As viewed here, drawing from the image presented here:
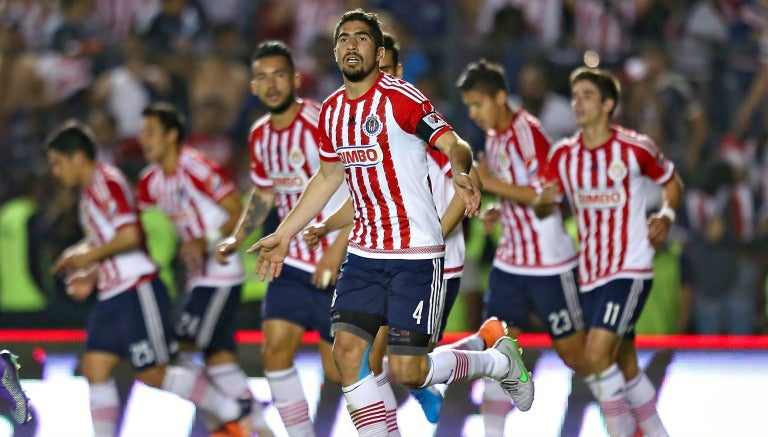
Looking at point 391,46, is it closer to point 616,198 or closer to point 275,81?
point 275,81

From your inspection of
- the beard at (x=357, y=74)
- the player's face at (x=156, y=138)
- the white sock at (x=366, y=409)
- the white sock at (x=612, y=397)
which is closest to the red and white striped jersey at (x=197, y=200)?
the player's face at (x=156, y=138)

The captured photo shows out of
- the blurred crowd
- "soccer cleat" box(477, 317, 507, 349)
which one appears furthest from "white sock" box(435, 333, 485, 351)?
the blurred crowd

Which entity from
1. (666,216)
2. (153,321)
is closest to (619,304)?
(666,216)

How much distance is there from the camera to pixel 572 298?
815 centimetres

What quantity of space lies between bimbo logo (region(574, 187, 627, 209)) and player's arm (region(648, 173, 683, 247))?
193mm

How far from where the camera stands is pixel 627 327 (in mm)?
7789

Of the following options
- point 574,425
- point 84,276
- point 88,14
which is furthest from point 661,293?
point 88,14

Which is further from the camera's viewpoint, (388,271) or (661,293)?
(661,293)

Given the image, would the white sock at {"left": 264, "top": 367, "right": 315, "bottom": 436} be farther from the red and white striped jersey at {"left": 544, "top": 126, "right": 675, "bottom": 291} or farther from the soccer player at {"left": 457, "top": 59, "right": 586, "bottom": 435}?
the red and white striped jersey at {"left": 544, "top": 126, "right": 675, "bottom": 291}

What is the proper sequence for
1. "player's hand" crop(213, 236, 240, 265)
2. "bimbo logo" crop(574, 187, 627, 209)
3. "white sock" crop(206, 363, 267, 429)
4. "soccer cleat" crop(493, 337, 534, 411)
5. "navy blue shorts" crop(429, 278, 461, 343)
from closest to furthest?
"navy blue shorts" crop(429, 278, 461, 343)
"soccer cleat" crop(493, 337, 534, 411)
"player's hand" crop(213, 236, 240, 265)
"bimbo logo" crop(574, 187, 627, 209)
"white sock" crop(206, 363, 267, 429)

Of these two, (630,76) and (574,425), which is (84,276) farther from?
(630,76)

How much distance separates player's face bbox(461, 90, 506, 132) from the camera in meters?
8.00

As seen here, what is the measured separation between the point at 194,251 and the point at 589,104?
2326 mm

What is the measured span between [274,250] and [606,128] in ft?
7.93
